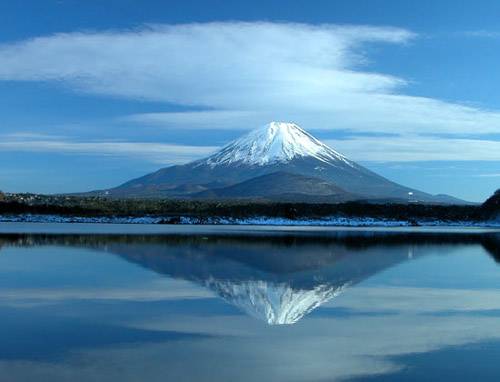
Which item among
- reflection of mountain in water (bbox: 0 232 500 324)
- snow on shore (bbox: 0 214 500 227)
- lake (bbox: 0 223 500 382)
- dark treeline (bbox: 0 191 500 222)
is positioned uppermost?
dark treeline (bbox: 0 191 500 222)

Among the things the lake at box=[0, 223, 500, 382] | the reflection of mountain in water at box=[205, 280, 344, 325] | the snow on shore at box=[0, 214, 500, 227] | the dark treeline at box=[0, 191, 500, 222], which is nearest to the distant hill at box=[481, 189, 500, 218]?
the dark treeline at box=[0, 191, 500, 222]

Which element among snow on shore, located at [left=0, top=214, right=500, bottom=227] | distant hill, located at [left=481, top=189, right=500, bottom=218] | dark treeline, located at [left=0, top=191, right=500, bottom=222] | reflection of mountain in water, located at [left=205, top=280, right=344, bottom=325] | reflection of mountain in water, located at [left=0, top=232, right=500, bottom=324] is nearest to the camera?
reflection of mountain in water, located at [left=205, top=280, right=344, bottom=325]

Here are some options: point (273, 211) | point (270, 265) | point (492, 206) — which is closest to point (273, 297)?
point (270, 265)

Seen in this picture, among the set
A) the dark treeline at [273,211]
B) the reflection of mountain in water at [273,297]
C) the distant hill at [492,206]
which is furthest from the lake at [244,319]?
the distant hill at [492,206]

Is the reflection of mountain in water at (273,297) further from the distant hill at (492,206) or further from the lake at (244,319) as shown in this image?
the distant hill at (492,206)

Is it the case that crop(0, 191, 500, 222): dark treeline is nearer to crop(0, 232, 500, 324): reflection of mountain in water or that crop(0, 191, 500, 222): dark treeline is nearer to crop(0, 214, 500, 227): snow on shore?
crop(0, 214, 500, 227): snow on shore

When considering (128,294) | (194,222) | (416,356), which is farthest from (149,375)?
(194,222)

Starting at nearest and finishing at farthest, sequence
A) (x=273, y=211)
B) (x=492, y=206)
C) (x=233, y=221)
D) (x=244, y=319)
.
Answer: (x=244, y=319)
(x=233, y=221)
(x=273, y=211)
(x=492, y=206)

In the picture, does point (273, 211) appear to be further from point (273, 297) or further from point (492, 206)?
point (273, 297)
